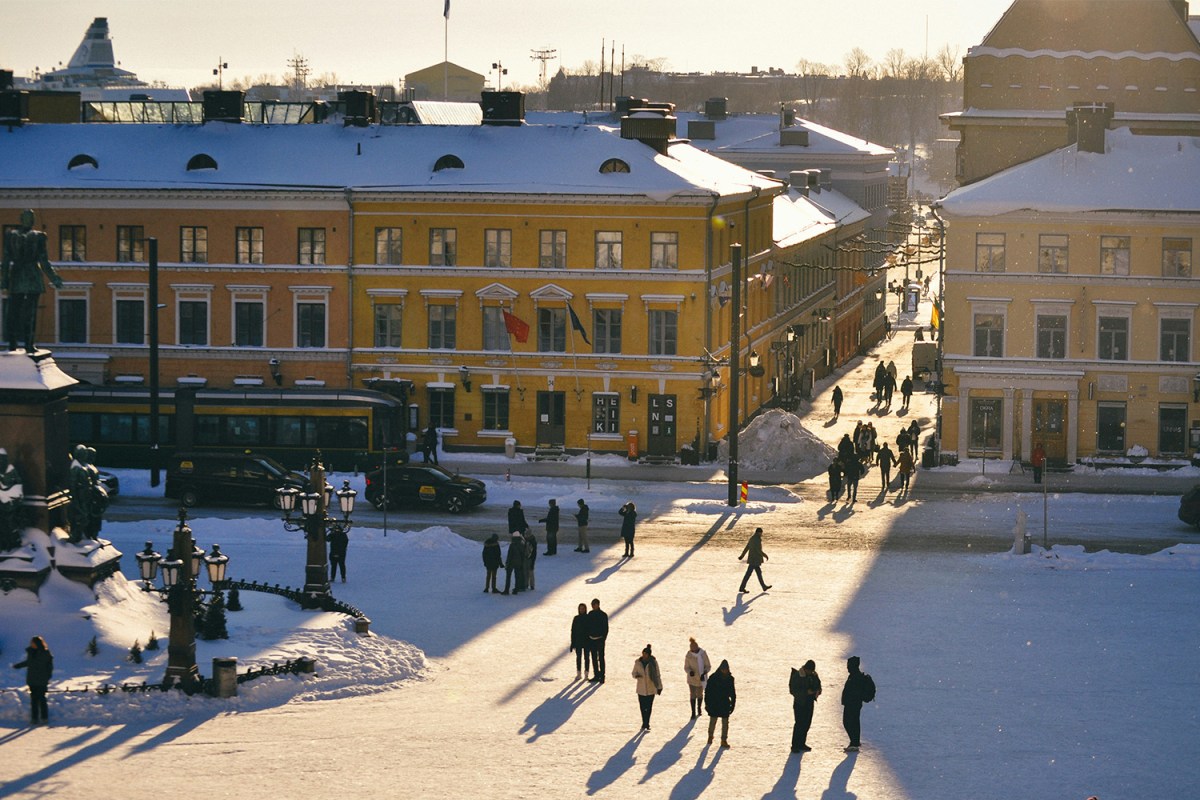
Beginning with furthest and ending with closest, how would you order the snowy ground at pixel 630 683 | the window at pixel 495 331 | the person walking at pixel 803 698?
the window at pixel 495 331 < the person walking at pixel 803 698 < the snowy ground at pixel 630 683

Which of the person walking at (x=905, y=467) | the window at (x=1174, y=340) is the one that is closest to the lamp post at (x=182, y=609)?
the person walking at (x=905, y=467)

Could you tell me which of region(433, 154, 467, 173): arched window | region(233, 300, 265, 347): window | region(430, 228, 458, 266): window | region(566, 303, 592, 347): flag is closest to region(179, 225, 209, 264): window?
region(233, 300, 265, 347): window

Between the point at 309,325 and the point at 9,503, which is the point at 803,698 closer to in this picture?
the point at 9,503

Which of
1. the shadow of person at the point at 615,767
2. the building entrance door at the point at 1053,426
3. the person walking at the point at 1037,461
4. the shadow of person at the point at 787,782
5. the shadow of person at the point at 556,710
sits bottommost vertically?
the shadow of person at the point at 787,782

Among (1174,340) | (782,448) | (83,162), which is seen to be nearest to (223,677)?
(782,448)

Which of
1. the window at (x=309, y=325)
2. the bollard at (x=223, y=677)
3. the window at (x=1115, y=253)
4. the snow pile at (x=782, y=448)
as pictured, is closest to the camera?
the bollard at (x=223, y=677)

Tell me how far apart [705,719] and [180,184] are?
38410mm

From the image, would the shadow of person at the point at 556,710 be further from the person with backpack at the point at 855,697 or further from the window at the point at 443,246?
the window at the point at 443,246

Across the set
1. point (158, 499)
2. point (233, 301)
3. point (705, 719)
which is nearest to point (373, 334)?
point (233, 301)

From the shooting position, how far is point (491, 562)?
132 feet

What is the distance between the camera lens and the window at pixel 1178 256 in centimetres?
5922

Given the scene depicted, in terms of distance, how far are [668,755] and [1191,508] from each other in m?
25.7

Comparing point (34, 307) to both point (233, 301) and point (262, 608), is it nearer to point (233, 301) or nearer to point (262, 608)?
point (262, 608)

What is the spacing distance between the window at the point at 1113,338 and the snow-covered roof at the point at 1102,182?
355cm
